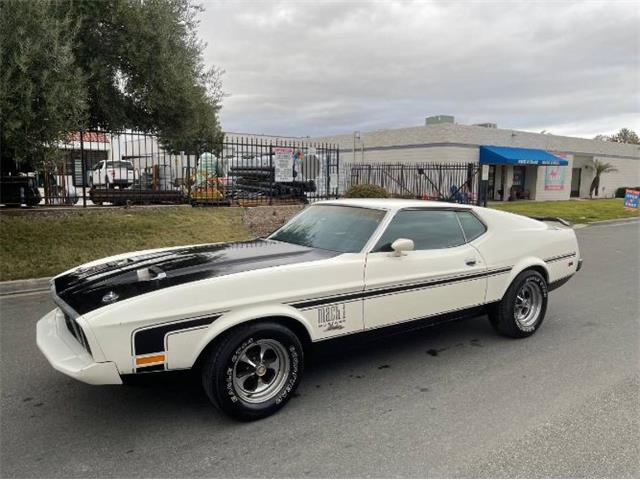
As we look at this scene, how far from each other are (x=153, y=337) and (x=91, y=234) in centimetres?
770

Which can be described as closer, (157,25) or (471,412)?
(471,412)

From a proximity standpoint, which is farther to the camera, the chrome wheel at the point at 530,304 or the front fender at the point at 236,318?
the chrome wheel at the point at 530,304

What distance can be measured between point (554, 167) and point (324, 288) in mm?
32450

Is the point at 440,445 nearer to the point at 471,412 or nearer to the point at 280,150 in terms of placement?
the point at 471,412

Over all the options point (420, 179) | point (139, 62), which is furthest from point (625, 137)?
point (139, 62)

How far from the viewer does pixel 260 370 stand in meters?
3.31

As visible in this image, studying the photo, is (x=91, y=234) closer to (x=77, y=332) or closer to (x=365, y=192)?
(x=77, y=332)

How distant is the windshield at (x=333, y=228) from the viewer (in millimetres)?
4082

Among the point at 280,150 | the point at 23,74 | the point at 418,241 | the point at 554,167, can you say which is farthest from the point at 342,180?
the point at 418,241

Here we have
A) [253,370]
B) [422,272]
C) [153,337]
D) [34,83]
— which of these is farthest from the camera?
[34,83]

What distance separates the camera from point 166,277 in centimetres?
327

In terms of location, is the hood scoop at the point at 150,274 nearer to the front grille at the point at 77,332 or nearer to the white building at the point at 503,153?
the front grille at the point at 77,332

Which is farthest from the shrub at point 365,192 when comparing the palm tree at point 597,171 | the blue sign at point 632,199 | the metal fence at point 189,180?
the palm tree at point 597,171

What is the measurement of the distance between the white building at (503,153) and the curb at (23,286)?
21.6 m
